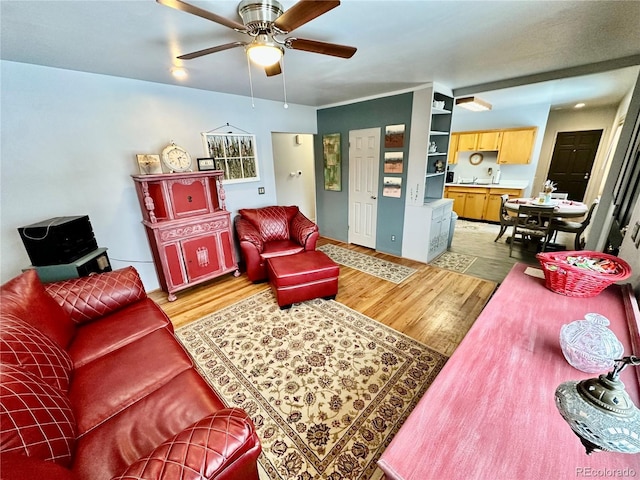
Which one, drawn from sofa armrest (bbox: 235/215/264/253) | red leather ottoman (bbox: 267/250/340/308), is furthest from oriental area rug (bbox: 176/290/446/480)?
sofa armrest (bbox: 235/215/264/253)

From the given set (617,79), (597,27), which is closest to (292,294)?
(597,27)

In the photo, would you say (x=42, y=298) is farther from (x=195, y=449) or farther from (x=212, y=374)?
(x=195, y=449)

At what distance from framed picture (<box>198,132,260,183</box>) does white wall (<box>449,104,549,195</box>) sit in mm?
4378

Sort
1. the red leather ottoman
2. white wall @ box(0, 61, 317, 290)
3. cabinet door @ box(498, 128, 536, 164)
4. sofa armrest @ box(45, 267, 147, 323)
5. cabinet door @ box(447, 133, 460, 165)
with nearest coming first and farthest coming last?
1. sofa armrest @ box(45, 267, 147, 323)
2. white wall @ box(0, 61, 317, 290)
3. the red leather ottoman
4. cabinet door @ box(498, 128, 536, 164)
5. cabinet door @ box(447, 133, 460, 165)

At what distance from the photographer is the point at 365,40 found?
1935mm

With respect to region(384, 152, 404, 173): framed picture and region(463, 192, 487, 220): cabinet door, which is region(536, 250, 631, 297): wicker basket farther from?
region(463, 192, 487, 220): cabinet door

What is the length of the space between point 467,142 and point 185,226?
649 centimetres

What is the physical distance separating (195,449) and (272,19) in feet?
6.81

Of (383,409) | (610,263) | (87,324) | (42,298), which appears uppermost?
(610,263)

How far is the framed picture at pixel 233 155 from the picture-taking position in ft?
11.1

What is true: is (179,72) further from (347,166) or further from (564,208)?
(564,208)

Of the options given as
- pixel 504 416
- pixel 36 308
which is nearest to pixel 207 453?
pixel 504 416

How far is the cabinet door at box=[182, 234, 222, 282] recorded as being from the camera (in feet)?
9.76

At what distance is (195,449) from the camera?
0.83 meters
